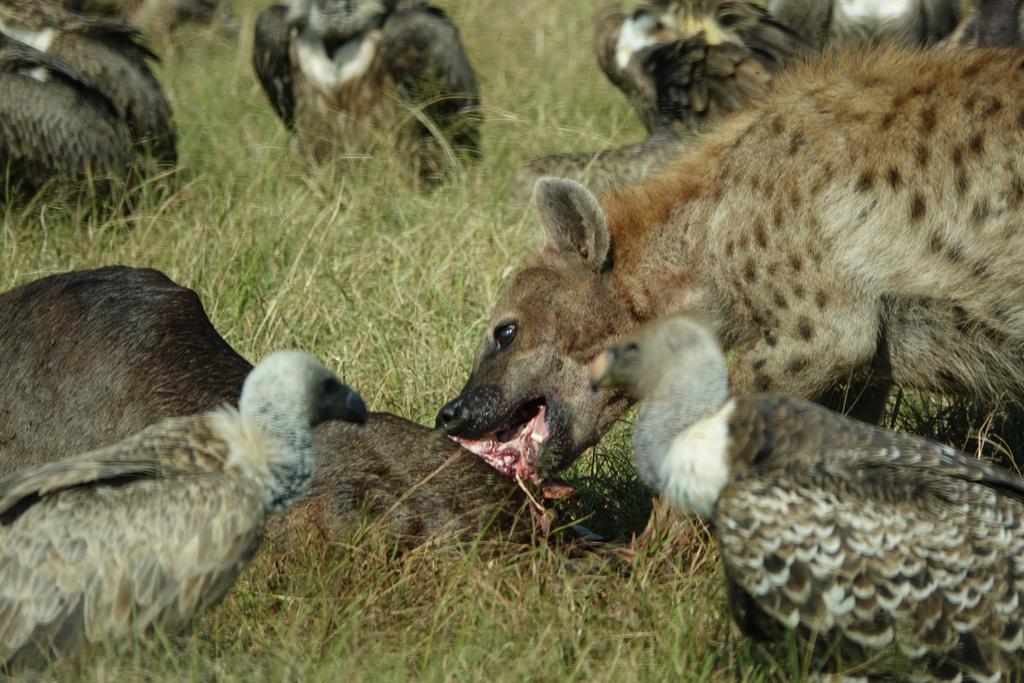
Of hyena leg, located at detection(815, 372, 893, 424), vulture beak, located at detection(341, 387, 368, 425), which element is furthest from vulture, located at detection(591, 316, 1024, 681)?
hyena leg, located at detection(815, 372, 893, 424)

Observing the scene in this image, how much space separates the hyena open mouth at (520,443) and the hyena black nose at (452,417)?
0.03 meters

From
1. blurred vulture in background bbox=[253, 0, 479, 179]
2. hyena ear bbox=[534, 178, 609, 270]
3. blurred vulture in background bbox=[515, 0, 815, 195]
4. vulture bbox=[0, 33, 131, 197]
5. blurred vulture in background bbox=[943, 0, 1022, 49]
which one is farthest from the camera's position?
blurred vulture in background bbox=[253, 0, 479, 179]

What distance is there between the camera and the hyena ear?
4844 millimetres

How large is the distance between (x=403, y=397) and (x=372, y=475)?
4.36 ft

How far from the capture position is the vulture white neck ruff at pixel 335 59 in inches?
340

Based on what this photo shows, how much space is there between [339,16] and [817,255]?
4.67 m

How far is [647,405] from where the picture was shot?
12.1 feet

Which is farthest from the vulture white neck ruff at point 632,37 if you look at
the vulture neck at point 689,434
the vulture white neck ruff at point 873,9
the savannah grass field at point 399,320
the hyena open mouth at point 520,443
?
the vulture neck at point 689,434

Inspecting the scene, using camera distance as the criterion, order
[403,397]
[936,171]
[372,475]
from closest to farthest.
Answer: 1. [372,475]
2. [936,171]
3. [403,397]

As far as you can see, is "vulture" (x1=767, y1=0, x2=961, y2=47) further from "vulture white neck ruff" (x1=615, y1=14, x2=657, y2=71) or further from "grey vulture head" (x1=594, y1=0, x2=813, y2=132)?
"vulture white neck ruff" (x1=615, y1=14, x2=657, y2=71)

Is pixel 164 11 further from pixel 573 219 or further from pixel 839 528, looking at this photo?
pixel 839 528

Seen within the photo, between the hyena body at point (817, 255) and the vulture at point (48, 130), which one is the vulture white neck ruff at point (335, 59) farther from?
the hyena body at point (817, 255)

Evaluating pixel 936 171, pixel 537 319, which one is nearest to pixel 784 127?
pixel 936 171

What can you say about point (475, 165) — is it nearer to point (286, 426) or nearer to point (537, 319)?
point (537, 319)
